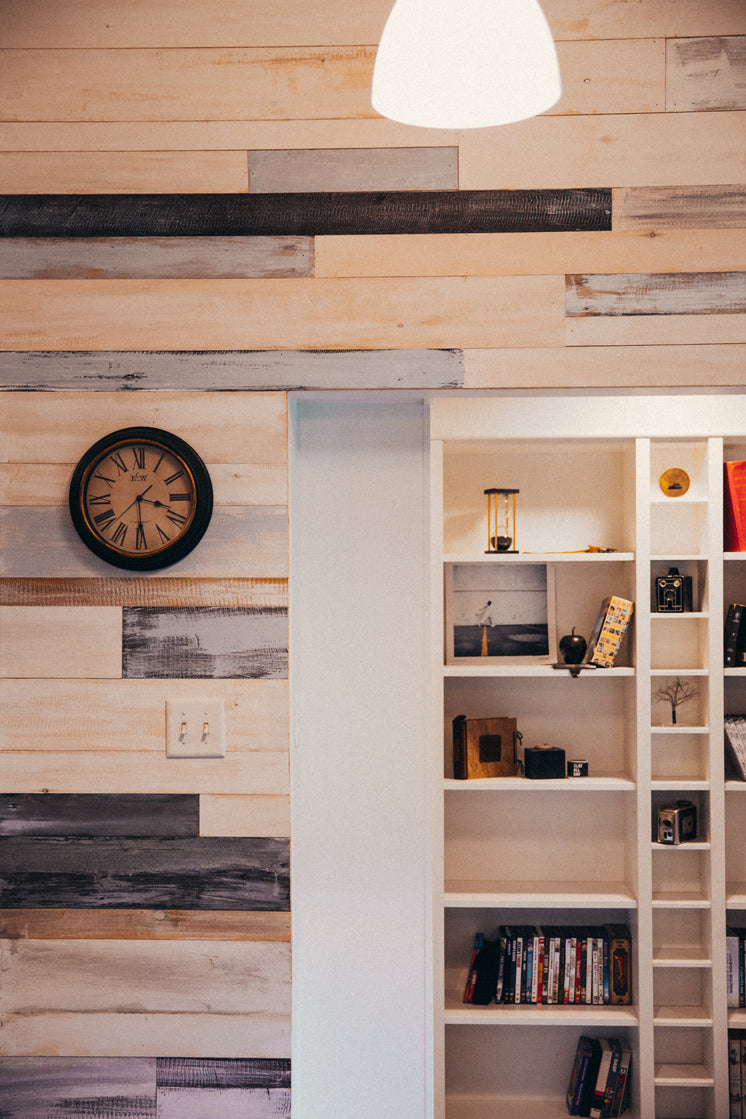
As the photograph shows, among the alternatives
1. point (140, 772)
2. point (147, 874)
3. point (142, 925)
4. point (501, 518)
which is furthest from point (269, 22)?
point (501, 518)

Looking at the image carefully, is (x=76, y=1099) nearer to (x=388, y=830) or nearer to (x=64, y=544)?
(x=388, y=830)

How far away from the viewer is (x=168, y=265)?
1828 millimetres

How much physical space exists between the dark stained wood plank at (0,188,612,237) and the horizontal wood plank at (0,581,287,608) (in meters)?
0.71

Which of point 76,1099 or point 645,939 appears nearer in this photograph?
point 76,1099

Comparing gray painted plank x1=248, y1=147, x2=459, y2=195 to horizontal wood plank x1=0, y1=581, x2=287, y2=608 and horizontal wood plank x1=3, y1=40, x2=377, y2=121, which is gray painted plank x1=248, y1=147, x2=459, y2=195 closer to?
horizontal wood plank x1=3, y1=40, x2=377, y2=121

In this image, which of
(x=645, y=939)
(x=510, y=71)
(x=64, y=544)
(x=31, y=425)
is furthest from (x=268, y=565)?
(x=645, y=939)

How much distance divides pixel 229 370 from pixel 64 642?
2.13 ft

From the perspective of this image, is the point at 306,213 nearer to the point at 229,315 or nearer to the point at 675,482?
the point at 229,315

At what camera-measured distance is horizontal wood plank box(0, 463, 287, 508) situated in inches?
71.9

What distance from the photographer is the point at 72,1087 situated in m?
1.79

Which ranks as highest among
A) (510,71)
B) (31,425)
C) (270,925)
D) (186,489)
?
(510,71)

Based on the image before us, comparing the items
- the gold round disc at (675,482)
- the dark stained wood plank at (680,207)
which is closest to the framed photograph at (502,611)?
the gold round disc at (675,482)

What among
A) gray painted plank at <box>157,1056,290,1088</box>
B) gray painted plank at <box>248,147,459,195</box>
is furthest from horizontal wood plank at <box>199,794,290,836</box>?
gray painted plank at <box>248,147,459,195</box>

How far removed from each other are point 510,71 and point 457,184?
770 mm
